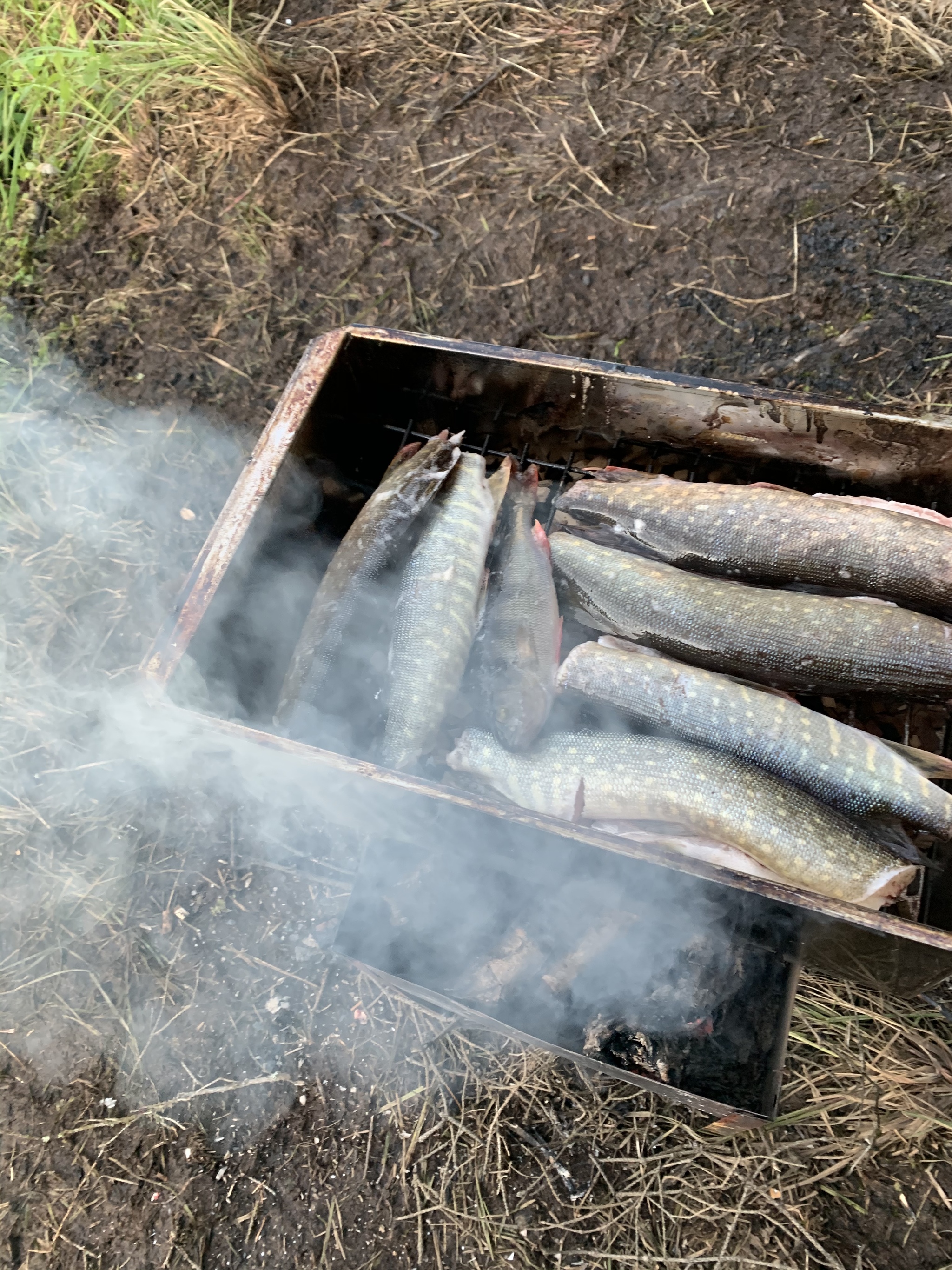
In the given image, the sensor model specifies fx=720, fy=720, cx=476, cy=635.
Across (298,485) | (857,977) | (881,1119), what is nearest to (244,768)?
(298,485)

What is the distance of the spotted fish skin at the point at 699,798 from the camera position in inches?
90.2

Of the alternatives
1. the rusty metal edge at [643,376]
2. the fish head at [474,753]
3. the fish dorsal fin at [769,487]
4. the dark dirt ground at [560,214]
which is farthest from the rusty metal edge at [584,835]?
the dark dirt ground at [560,214]

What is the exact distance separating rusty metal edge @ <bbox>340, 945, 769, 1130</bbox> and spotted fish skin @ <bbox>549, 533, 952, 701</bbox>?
1.42 meters

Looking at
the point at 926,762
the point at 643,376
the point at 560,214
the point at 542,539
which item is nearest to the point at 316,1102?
the point at 542,539

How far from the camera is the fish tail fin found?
2.91m

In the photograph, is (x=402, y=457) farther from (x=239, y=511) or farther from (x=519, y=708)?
(x=519, y=708)

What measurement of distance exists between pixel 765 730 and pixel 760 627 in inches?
14.5

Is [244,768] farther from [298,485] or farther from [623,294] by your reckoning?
[623,294]

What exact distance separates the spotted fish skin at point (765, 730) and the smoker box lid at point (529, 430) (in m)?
0.40

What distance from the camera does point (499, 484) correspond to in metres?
3.11

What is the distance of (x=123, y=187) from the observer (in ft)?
15.5

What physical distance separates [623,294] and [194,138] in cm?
306

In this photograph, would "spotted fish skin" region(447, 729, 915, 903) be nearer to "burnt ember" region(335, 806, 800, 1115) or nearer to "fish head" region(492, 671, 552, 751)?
"fish head" region(492, 671, 552, 751)

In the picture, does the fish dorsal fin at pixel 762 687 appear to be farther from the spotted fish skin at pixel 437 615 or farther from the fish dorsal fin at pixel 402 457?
the fish dorsal fin at pixel 402 457
